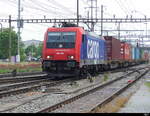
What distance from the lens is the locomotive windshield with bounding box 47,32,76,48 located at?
2569cm

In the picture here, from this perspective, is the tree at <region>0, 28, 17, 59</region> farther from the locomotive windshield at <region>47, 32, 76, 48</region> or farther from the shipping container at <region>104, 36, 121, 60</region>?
the locomotive windshield at <region>47, 32, 76, 48</region>

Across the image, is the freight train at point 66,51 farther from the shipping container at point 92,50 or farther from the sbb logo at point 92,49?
the sbb logo at point 92,49

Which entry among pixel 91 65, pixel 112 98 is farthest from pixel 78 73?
pixel 112 98

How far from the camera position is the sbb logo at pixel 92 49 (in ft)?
91.1

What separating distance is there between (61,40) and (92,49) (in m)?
3.65

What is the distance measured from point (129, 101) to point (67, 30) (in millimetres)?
12474

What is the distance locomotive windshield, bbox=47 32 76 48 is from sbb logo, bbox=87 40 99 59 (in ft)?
6.99

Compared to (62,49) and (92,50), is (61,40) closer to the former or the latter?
(62,49)

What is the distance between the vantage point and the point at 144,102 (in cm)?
1380

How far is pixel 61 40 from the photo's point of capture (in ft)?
85.2

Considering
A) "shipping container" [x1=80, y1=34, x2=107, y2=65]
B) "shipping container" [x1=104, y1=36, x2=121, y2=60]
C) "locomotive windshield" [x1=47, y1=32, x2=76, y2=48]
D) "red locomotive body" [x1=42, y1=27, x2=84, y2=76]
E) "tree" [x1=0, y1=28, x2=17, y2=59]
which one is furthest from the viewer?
"tree" [x1=0, y1=28, x2=17, y2=59]

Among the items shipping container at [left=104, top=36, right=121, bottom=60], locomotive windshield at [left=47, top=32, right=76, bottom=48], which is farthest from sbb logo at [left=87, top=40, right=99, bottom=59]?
shipping container at [left=104, top=36, right=121, bottom=60]

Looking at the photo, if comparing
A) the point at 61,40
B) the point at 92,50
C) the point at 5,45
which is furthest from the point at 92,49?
the point at 5,45

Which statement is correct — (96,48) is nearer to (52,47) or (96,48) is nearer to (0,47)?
(52,47)
